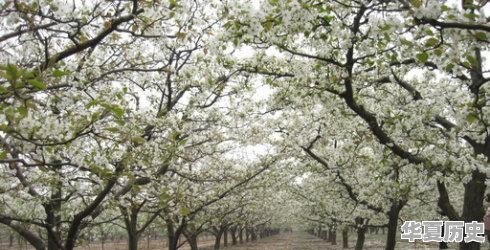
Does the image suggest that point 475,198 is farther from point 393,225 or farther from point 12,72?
point 12,72

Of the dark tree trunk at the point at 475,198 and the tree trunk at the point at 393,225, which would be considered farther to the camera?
the tree trunk at the point at 393,225

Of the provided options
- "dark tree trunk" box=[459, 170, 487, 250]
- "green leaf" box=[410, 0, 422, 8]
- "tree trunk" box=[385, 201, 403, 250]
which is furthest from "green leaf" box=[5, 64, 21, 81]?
"tree trunk" box=[385, 201, 403, 250]

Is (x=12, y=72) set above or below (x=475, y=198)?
above

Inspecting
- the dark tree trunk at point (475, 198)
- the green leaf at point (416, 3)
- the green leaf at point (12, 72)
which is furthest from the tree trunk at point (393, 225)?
the green leaf at point (12, 72)

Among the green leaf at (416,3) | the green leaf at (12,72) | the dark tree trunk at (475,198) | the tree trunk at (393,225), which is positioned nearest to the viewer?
the green leaf at (12,72)

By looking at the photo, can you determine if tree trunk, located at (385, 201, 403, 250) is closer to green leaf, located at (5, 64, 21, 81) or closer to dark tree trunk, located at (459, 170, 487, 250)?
dark tree trunk, located at (459, 170, 487, 250)

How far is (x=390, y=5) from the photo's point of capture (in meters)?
5.88

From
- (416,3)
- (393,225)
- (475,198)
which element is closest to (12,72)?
(416,3)

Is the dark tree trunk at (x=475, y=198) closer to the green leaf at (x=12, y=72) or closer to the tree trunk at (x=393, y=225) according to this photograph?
the tree trunk at (x=393, y=225)

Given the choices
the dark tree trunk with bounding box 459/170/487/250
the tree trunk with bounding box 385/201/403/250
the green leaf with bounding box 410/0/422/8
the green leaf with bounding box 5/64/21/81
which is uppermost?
the green leaf with bounding box 410/0/422/8

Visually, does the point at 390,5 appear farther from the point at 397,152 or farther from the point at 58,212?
the point at 58,212

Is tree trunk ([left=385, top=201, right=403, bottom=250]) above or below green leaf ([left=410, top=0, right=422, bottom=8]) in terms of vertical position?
below

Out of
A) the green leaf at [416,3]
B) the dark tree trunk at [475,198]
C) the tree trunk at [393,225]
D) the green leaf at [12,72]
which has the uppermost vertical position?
the green leaf at [416,3]

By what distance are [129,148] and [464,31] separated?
6048 mm
